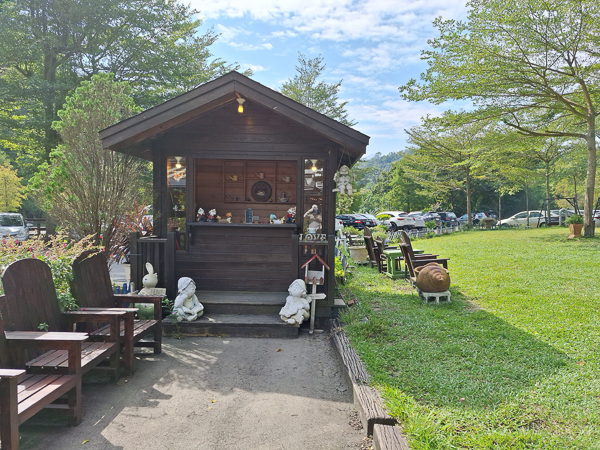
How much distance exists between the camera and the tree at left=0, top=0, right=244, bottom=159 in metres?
13.7

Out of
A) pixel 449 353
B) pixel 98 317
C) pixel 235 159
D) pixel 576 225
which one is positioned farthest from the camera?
pixel 576 225

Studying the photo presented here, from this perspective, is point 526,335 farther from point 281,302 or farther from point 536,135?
point 536,135

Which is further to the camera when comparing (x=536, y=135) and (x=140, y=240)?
(x=536, y=135)

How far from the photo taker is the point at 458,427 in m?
2.82

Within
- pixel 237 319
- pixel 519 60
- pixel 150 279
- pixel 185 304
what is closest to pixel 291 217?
pixel 237 319

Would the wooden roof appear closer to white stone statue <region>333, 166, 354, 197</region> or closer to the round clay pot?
white stone statue <region>333, 166, 354, 197</region>

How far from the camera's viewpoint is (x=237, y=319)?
5762 millimetres

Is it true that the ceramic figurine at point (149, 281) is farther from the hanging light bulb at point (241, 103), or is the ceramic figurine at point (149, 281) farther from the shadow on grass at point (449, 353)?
the shadow on grass at point (449, 353)

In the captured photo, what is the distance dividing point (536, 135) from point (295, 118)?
1449cm

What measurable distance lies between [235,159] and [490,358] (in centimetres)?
483

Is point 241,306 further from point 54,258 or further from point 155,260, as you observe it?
point 54,258

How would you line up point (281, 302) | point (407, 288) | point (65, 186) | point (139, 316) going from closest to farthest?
point (139, 316) < point (281, 302) < point (65, 186) < point (407, 288)

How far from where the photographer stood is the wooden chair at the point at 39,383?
2492 mm

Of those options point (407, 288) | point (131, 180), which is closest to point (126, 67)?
point (131, 180)
